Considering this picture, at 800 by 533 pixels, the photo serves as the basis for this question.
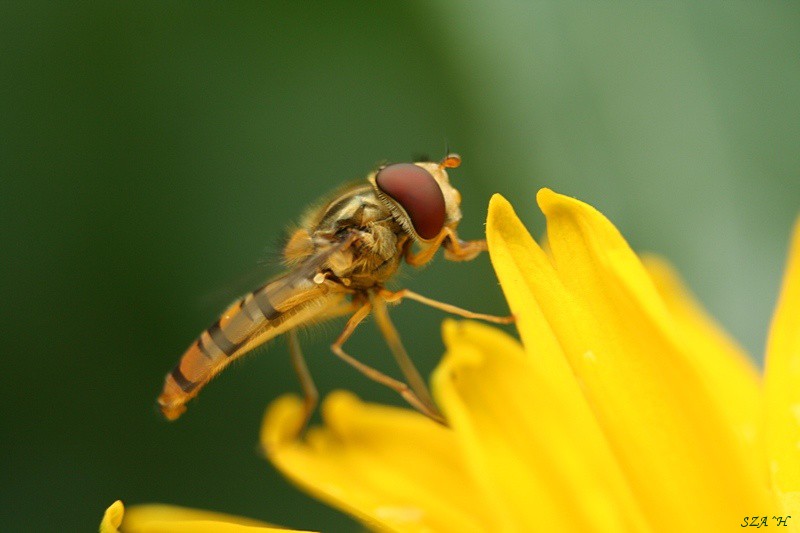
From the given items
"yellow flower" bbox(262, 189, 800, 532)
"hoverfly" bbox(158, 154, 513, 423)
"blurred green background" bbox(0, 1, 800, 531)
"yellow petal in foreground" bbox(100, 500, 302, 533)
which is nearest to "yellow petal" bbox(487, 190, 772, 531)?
"yellow flower" bbox(262, 189, 800, 532)

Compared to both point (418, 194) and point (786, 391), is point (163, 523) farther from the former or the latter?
point (418, 194)

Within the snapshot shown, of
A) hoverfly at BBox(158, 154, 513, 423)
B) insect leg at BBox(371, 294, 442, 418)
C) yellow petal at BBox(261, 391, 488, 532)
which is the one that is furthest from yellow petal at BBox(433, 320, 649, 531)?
insect leg at BBox(371, 294, 442, 418)

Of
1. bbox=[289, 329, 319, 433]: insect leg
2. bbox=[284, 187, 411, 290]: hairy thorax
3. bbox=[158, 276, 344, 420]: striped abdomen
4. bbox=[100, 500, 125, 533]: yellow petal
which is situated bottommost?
bbox=[100, 500, 125, 533]: yellow petal

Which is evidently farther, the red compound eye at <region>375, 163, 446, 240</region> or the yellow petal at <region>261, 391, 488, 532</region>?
the red compound eye at <region>375, 163, 446, 240</region>

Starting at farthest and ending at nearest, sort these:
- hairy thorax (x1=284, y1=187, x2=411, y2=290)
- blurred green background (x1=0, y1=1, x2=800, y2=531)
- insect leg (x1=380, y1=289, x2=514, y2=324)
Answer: hairy thorax (x1=284, y1=187, x2=411, y2=290), insect leg (x1=380, y1=289, x2=514, y2=324), blurred green background (x1=0, y1=1, x2=800, y2=531)

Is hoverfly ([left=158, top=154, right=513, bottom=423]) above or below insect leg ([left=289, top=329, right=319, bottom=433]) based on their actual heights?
above

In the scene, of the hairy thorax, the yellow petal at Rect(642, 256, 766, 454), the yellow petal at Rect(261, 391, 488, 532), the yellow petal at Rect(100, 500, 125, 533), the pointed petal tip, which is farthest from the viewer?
the hairy thorax

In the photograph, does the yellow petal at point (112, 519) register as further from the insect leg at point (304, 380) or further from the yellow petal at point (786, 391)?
the insect leg at point (304, 380)

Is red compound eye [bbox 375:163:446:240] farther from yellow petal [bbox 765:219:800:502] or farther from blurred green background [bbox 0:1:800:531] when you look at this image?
yellow petal [bbox 765:219:800:502]
